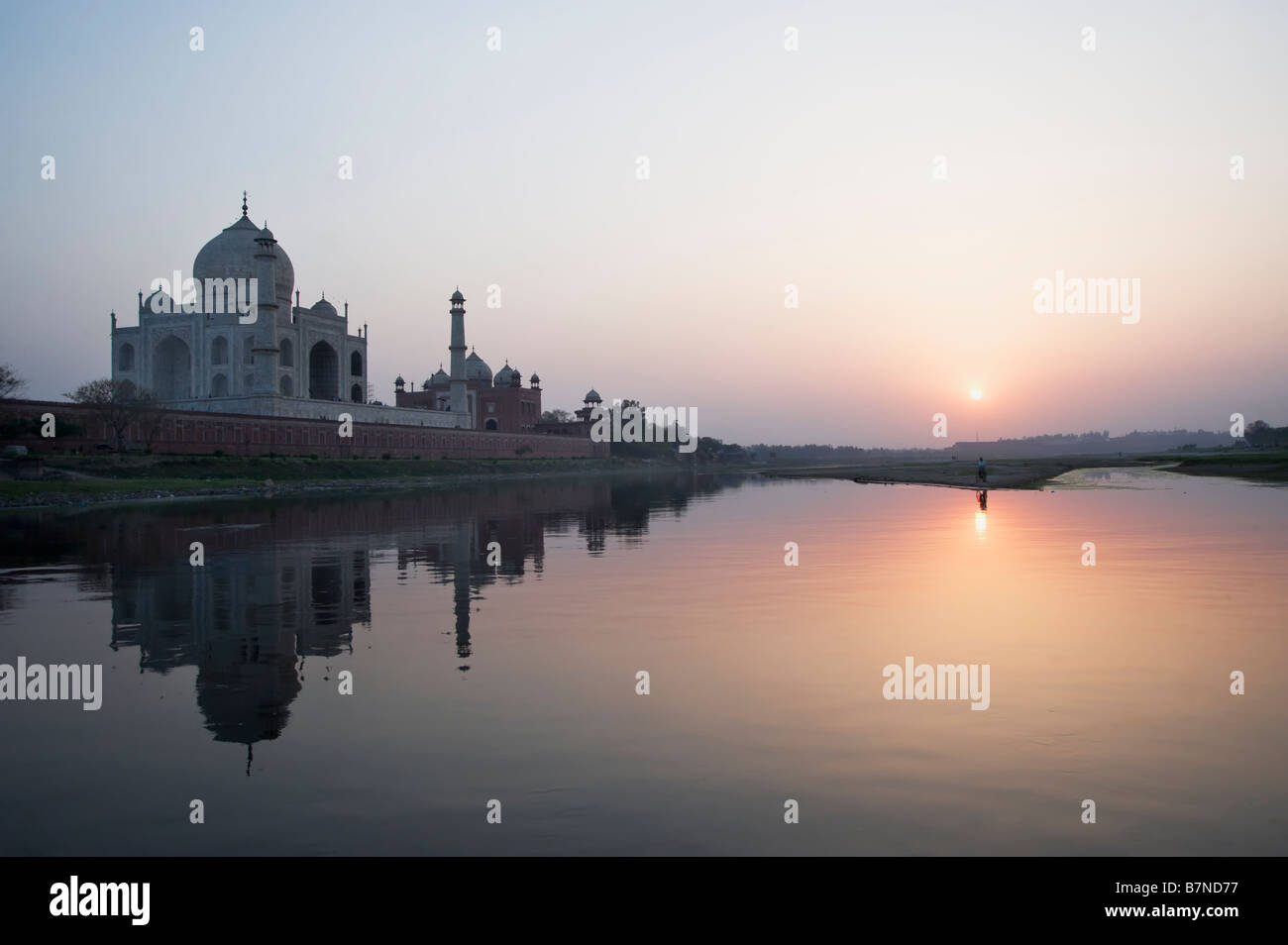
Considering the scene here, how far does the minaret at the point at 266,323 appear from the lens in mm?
68625

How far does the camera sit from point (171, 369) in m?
77.5

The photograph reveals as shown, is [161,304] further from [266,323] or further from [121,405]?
[121,405]

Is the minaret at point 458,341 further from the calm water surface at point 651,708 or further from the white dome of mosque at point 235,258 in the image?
the calm water surface at point 651,708

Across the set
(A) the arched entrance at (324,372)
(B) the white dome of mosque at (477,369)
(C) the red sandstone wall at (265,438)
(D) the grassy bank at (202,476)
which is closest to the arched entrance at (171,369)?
(A) the arched entrance at (324,372)

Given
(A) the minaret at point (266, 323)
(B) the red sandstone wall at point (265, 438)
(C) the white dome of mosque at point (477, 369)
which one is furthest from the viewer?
(C) the white dome of mosque at point (477, 369)

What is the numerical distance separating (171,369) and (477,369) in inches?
1470

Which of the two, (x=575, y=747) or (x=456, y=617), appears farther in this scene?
(x=456, y=617)

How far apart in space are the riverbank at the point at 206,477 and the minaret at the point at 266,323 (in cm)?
918

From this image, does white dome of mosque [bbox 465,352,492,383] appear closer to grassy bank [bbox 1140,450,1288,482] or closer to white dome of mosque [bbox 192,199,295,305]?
white dome of mosque [bbox 192,199,295,305]

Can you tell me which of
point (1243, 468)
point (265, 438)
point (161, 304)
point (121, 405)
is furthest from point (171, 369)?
point (1243, 468)

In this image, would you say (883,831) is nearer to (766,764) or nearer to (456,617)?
(766,764)
